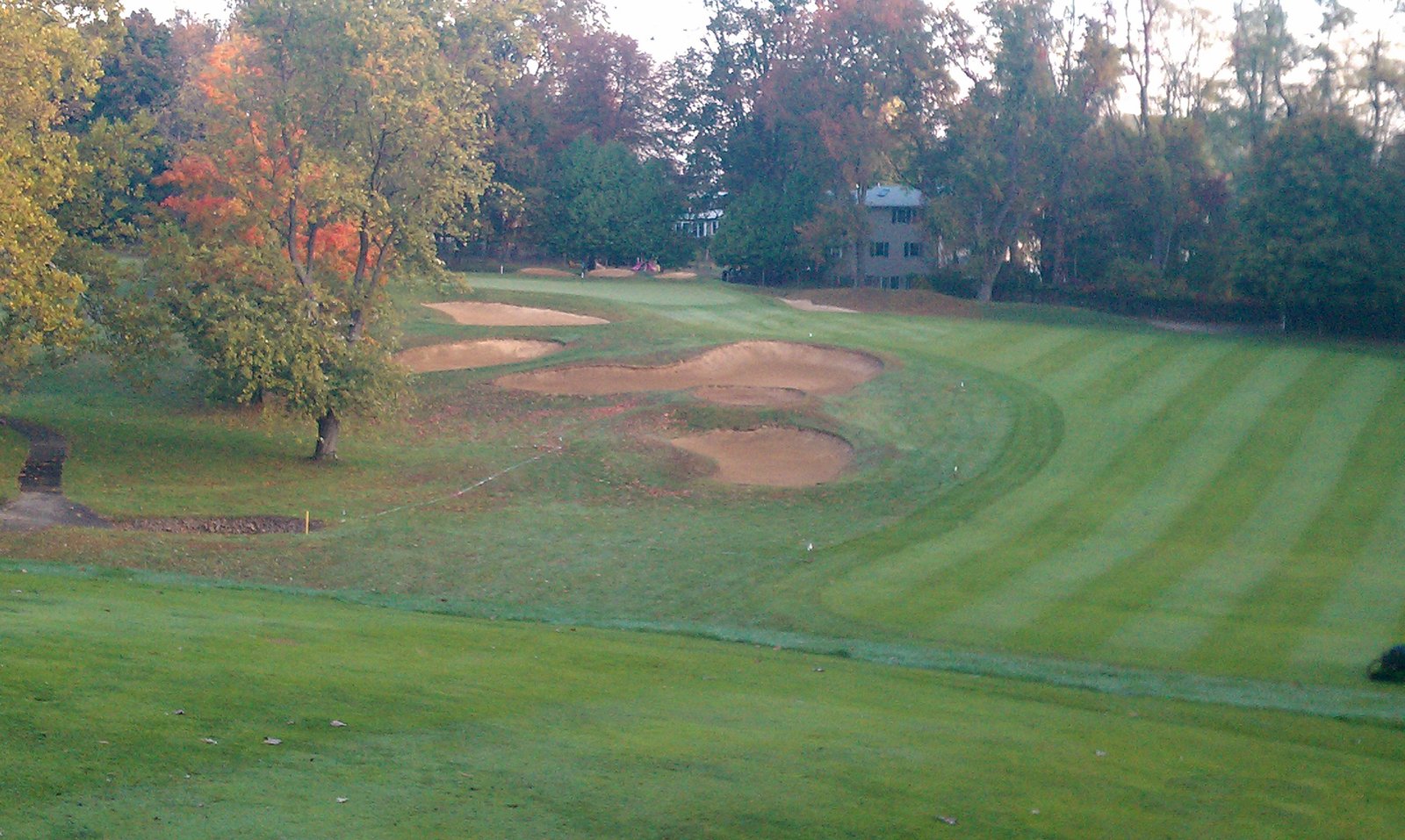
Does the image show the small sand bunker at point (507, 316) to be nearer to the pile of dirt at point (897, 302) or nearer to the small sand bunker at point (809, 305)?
the small sand bunker at point (809, 305)

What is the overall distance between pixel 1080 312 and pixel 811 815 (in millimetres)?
56152

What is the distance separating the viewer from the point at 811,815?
8.40m

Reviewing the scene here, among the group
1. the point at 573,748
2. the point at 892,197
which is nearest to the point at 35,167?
the point at 573,748

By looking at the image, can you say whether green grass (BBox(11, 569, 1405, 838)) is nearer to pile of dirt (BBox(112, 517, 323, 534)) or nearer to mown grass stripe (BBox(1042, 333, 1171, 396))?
pile of dirt (BBox(112, 517, 323, 534))

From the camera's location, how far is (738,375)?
4306cm

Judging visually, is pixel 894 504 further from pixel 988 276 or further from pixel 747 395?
pixel 988 276

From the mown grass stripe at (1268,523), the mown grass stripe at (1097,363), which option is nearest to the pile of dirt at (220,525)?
the mown grass stripe at (1268,523)

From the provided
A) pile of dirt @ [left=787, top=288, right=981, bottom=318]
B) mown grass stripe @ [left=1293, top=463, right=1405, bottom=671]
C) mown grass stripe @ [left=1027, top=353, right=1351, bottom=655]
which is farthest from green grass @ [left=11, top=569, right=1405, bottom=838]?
pile of dirt @ [left=787, top=288, right=981, bottom=318]

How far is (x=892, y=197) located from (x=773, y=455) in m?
64.8

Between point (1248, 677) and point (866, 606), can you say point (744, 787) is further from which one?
point (866, 606)

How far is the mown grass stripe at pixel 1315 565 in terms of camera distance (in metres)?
17.9

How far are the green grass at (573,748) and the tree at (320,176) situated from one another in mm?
15990

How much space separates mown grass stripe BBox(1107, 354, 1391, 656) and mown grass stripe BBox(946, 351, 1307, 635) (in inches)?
38.5

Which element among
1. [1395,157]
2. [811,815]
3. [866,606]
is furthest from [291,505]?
[1395,157]
